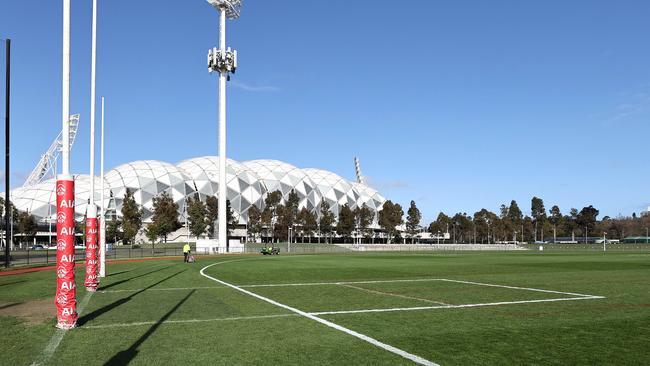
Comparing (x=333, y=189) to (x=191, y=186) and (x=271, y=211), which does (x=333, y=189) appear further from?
(x=191, y=186)

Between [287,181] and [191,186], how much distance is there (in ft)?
95.5

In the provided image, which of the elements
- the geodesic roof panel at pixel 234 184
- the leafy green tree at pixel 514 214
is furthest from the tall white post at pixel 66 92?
the leafy green tree at pixel 514 214

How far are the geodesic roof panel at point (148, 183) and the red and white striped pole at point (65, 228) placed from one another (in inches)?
4238

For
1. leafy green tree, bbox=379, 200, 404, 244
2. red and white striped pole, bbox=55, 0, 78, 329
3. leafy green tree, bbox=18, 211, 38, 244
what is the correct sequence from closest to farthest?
red and white striped pole, bbox=55, 0, 78, 329 → leafy green tree, bbox=18, 211, 38, 244 → leafy green tree, bbox=379, 200, 404, 244

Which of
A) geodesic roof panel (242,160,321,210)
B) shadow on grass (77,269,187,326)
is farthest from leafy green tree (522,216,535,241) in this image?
shadow on grass (77,269,187,326)

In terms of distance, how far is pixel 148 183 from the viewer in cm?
12175

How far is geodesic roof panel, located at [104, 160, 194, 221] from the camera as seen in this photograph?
11794cm

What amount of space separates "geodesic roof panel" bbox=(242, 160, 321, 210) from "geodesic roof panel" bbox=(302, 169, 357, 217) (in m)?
4.04

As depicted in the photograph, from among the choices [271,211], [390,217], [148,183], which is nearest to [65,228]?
[271,211]

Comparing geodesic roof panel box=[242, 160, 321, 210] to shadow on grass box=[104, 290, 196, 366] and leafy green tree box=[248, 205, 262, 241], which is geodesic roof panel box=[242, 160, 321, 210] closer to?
leafy green tree box=[248, 205, 262, 241]

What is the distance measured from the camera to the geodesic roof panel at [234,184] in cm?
12694

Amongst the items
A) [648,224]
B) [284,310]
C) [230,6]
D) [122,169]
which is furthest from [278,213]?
[648,224]

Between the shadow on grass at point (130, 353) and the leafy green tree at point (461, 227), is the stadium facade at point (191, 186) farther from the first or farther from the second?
the shadow on grass at point (130, 353)

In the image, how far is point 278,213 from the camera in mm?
116938
